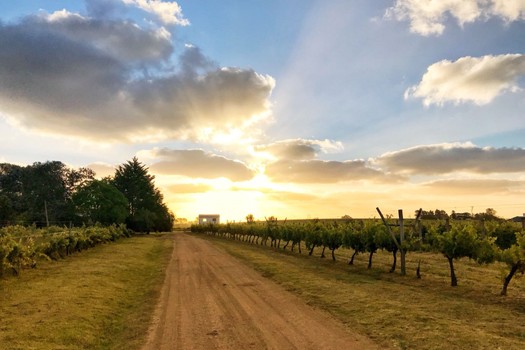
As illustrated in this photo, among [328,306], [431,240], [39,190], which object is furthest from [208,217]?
[328,306]

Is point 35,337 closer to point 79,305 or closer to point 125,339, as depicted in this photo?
point 125,339

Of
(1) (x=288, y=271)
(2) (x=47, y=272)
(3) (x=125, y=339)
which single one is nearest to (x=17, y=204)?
(2) (x=47, y=272)

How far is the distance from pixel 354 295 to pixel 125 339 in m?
9.24

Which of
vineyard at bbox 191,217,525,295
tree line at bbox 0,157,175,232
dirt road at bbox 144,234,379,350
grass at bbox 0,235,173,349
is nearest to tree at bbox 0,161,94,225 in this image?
tree line at bbox 0,157,175,232

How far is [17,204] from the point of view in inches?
3327

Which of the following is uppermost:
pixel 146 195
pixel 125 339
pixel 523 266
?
pixel 146 195

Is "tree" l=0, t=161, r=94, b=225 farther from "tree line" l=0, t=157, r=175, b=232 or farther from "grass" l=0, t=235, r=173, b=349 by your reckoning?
"grass" l=0, t=235, r=173, b=349

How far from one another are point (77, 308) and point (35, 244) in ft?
49.8

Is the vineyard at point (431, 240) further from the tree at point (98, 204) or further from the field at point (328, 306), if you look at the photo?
the tree at point (98, 204)

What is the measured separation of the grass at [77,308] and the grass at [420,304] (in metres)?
6.75

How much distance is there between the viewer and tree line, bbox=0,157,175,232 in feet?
243

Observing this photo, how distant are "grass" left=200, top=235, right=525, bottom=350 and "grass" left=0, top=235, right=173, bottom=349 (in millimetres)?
6752

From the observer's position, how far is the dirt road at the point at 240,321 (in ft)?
32.4

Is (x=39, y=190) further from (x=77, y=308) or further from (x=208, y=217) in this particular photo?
(x=77, y=308)
